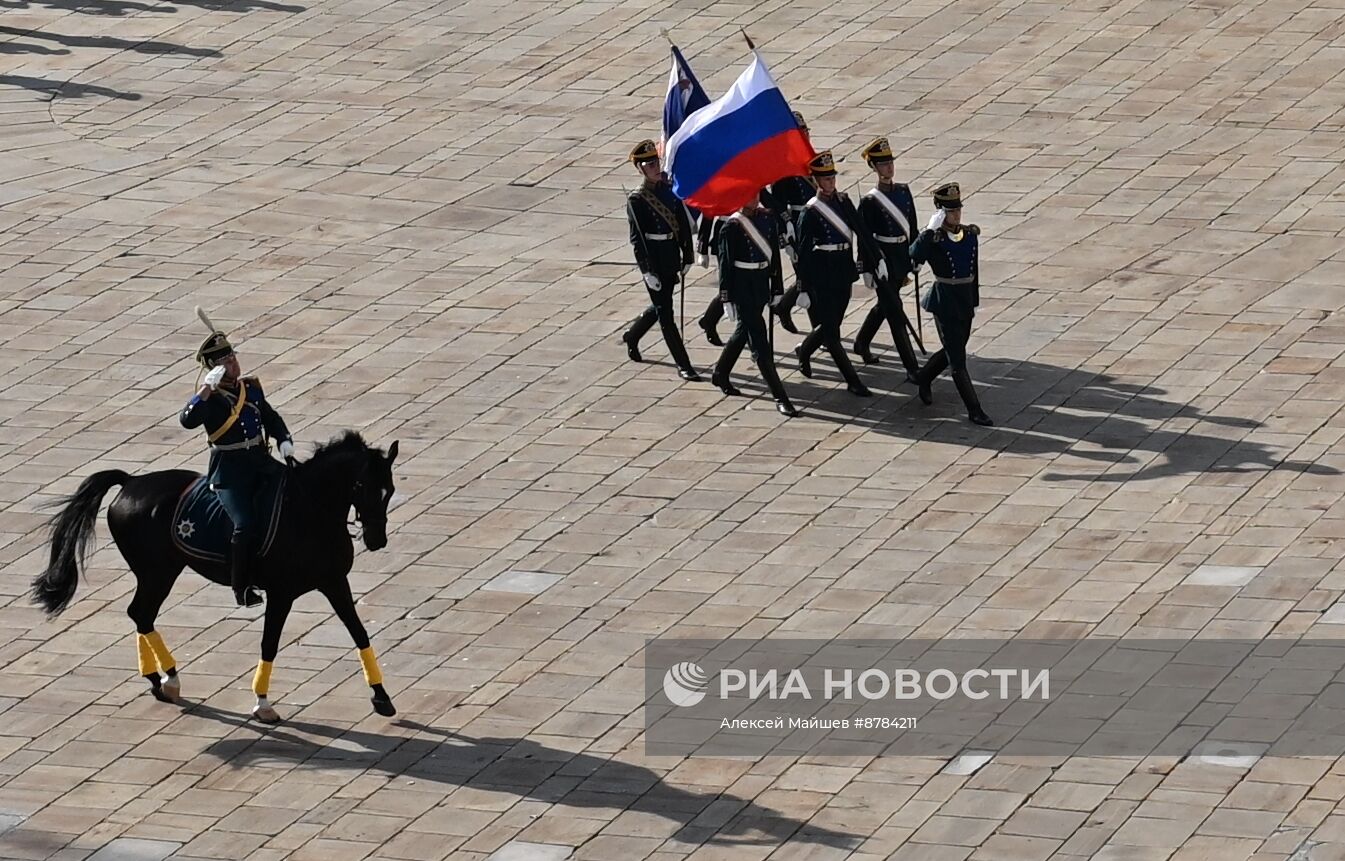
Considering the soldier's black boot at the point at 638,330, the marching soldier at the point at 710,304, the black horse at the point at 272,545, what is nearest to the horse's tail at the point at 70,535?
the black horse at the point at 272,545

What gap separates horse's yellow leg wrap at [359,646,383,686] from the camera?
1505cm

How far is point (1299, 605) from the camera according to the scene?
15898 mm

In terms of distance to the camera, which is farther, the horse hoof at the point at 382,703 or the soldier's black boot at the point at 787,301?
the soldier's black boot at the point at 787,301

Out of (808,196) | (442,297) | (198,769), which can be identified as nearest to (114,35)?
(442,297)

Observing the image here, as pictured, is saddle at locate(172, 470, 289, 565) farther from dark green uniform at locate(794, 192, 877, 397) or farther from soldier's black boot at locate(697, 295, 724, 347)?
soldier's black boot at locate(697, 295, 724, 347)

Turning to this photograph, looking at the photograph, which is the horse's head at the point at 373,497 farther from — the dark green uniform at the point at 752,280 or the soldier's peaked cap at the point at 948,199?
the soldier's peaked cap at the point at 948,199

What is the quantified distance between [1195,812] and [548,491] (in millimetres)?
6238

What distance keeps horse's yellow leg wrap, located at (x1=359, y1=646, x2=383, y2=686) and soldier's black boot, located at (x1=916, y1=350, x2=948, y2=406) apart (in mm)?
5892

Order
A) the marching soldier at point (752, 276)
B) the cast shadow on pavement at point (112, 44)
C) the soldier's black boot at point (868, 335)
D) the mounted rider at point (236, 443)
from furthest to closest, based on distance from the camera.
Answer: the cast shadow on pavement at point (112, 44) → the soldier's black boot at point (868, 335) → the marching soldier at point (752, 276) → the mounted rider at point (236, 443)

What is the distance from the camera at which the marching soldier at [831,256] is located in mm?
19656

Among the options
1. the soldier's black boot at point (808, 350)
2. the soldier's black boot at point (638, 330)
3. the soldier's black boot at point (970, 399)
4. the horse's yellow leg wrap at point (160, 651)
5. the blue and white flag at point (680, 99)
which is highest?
the blue and white flag at point (680, 99)

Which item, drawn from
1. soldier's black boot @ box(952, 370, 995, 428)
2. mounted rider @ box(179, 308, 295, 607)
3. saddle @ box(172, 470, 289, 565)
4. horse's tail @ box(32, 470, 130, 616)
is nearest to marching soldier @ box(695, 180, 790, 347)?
soldier's black boot @ box(952, 370, 995, 428)

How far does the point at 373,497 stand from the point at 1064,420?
6.47m

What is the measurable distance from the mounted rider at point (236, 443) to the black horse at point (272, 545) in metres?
0.15
